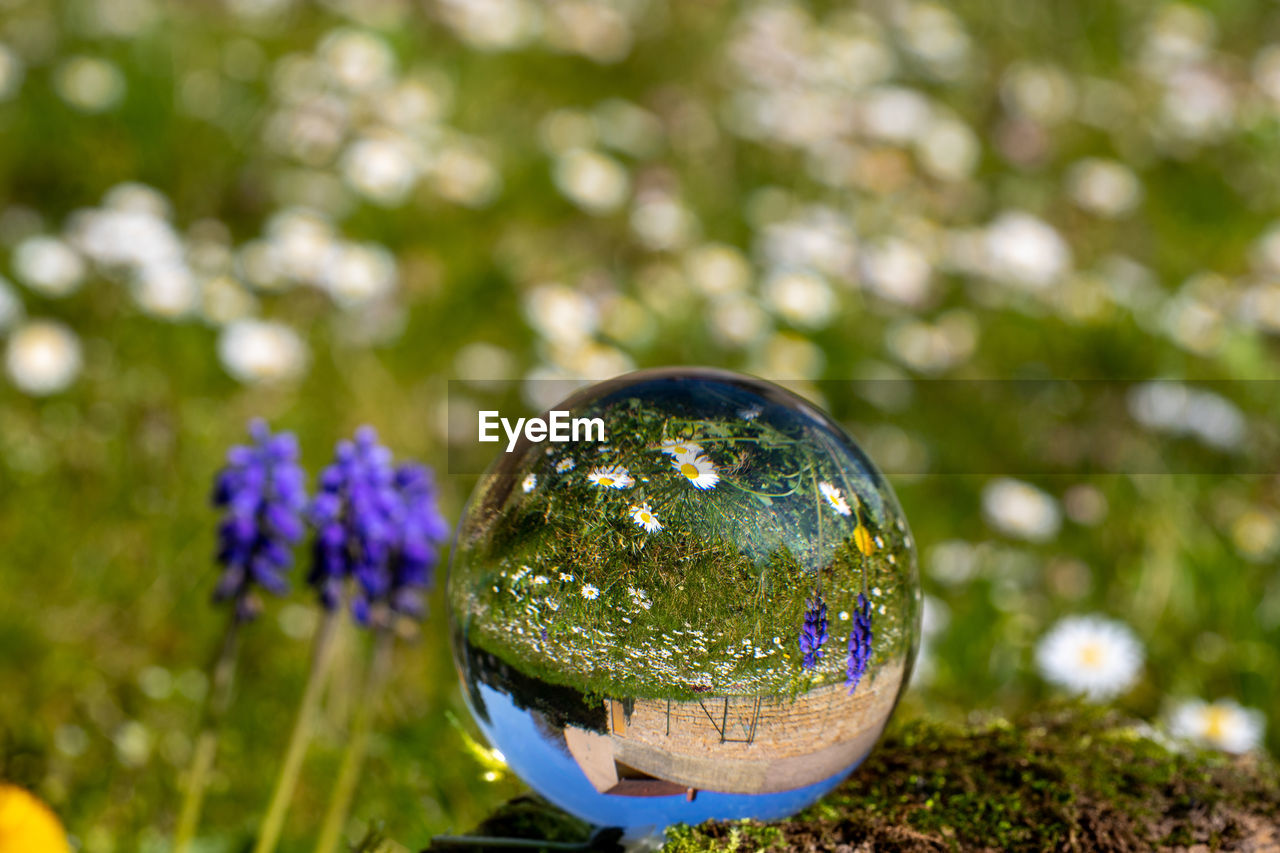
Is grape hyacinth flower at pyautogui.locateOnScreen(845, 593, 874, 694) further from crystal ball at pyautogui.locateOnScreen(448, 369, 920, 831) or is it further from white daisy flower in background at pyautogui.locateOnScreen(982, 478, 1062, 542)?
white daisy flower in background at pyautogui.locateOnScreen(982, 478, 1062, 542)

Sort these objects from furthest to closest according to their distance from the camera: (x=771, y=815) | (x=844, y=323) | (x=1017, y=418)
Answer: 1. (x=844, y=323)
2. (x=1017, y=418)
3. (x=771, y=815)

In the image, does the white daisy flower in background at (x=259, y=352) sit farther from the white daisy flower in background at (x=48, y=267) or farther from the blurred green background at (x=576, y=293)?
the white daisy flower in background at (x=48, y=267)

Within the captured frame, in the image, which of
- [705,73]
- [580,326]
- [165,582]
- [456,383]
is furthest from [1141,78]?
[165,582]

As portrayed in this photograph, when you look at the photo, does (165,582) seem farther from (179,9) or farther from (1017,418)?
(179,9)

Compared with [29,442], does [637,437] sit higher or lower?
higher

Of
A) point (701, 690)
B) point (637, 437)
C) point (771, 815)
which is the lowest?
point (771, 815)

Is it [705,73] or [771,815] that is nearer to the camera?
[771,815]
